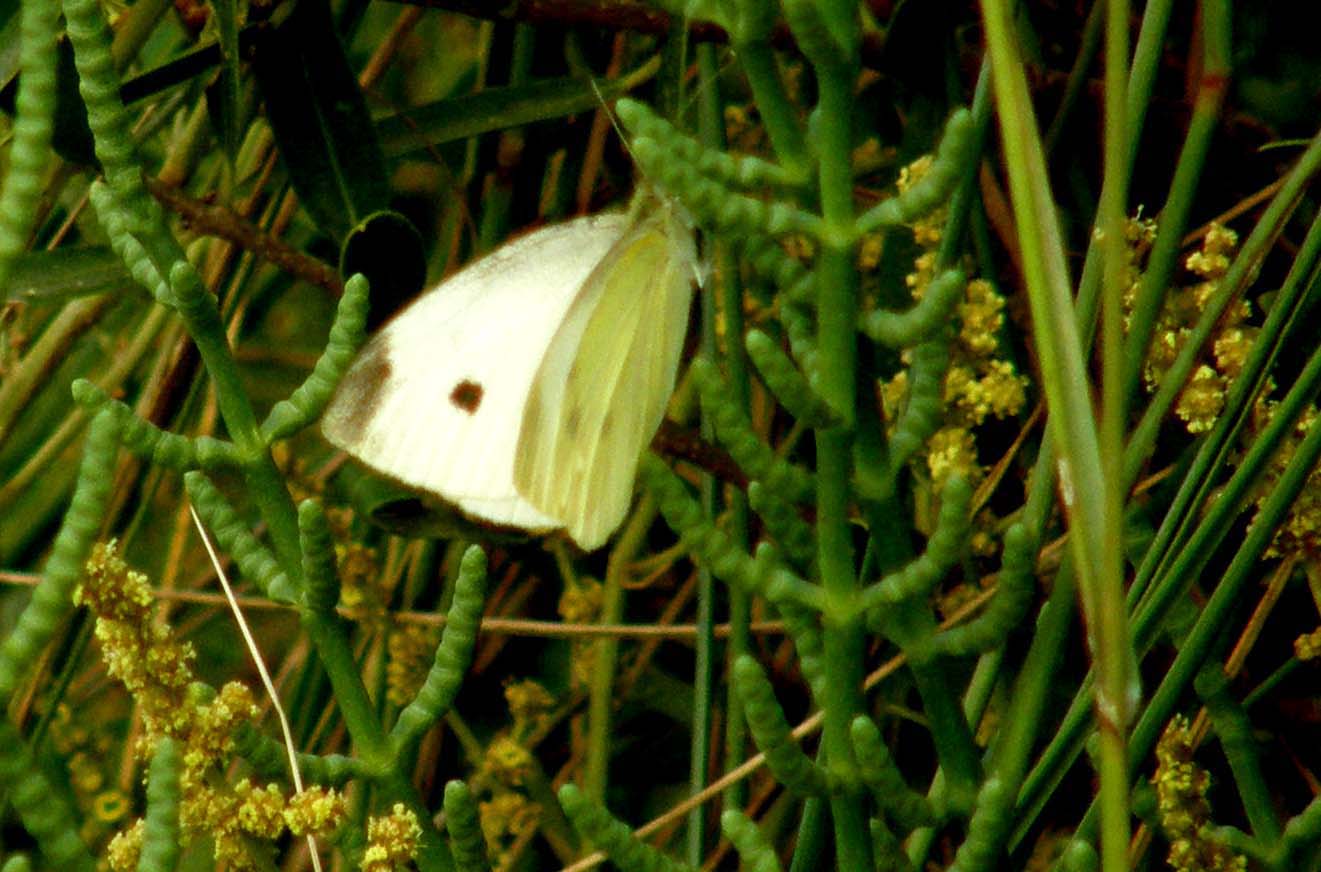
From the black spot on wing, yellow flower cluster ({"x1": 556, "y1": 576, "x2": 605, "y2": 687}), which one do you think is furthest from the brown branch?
yellow flower cluster ({"x1": 556, "y1": 576, "x2": 605, "y2": 687})

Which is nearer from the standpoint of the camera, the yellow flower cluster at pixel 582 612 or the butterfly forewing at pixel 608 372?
the butterfly forewing at pixel 608 372

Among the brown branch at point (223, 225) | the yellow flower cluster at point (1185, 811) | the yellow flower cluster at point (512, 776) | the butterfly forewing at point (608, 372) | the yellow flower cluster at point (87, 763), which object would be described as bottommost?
the yellow flower cluster at point (1185, 811)

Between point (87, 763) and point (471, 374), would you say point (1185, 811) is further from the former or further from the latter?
point (87, 763)

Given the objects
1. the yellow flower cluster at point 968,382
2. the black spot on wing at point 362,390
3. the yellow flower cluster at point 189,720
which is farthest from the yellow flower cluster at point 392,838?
the black spot on wing at point 362,390

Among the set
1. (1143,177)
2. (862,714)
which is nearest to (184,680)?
(862,714)

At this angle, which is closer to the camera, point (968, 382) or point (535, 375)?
point (968, 382)

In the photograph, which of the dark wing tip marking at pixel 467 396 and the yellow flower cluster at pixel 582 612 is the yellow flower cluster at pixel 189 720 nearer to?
the dark wing tip marking at pixel 467 396

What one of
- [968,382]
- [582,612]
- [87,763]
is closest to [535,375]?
[582,612]

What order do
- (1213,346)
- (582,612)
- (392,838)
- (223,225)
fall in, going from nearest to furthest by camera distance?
(392,838), (1213,346), (223,225), (582,612)
